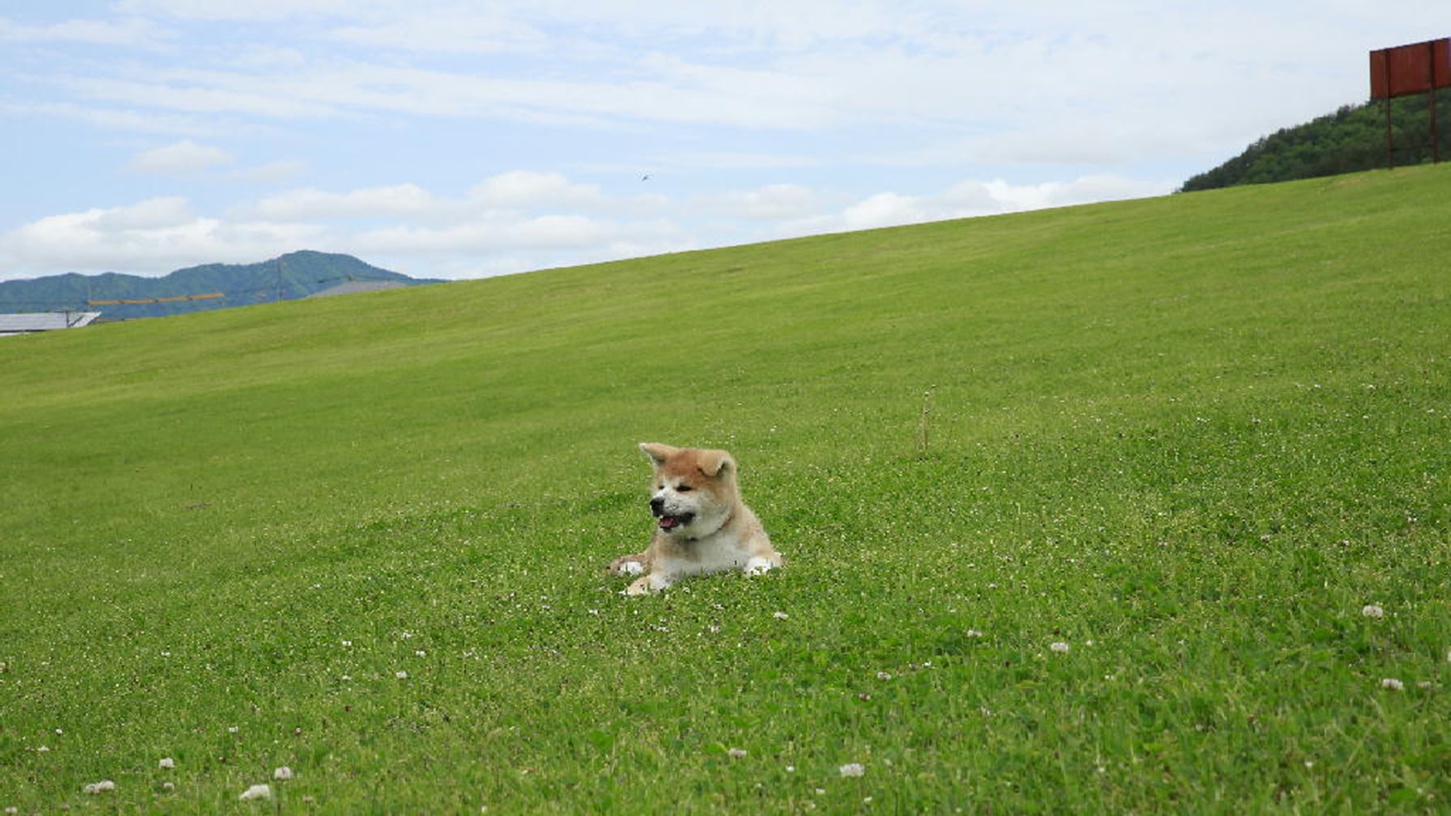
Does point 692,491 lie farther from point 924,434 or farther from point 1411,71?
point 1411,71

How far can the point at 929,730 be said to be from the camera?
7023 mm

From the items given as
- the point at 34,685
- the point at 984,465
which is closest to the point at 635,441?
the point at 984,465

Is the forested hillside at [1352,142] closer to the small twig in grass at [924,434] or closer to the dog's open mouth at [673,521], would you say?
the small twig in grass at [924,434]

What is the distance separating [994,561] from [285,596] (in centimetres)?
984

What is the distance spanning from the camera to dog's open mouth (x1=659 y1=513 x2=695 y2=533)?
12.3 m

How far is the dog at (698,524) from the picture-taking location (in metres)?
12.3

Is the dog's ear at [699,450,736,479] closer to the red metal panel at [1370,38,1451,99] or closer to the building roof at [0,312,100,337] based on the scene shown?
the red metal panel at [1370,38,1451,99]

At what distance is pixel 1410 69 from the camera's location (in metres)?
67.9

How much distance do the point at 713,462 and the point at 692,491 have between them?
0.39 metres

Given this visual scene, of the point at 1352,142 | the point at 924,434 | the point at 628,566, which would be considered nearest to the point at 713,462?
the point at 628,566

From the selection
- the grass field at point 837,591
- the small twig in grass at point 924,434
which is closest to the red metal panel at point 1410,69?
the grass field at point 837,591

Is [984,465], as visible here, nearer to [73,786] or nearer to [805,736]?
[805,736]

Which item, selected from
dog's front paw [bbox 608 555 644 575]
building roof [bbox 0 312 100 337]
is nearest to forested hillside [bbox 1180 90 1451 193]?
dog's front paw [bbox 608 555 644 575]

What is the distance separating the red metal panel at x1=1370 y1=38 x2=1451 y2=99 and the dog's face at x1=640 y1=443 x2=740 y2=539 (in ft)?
231
